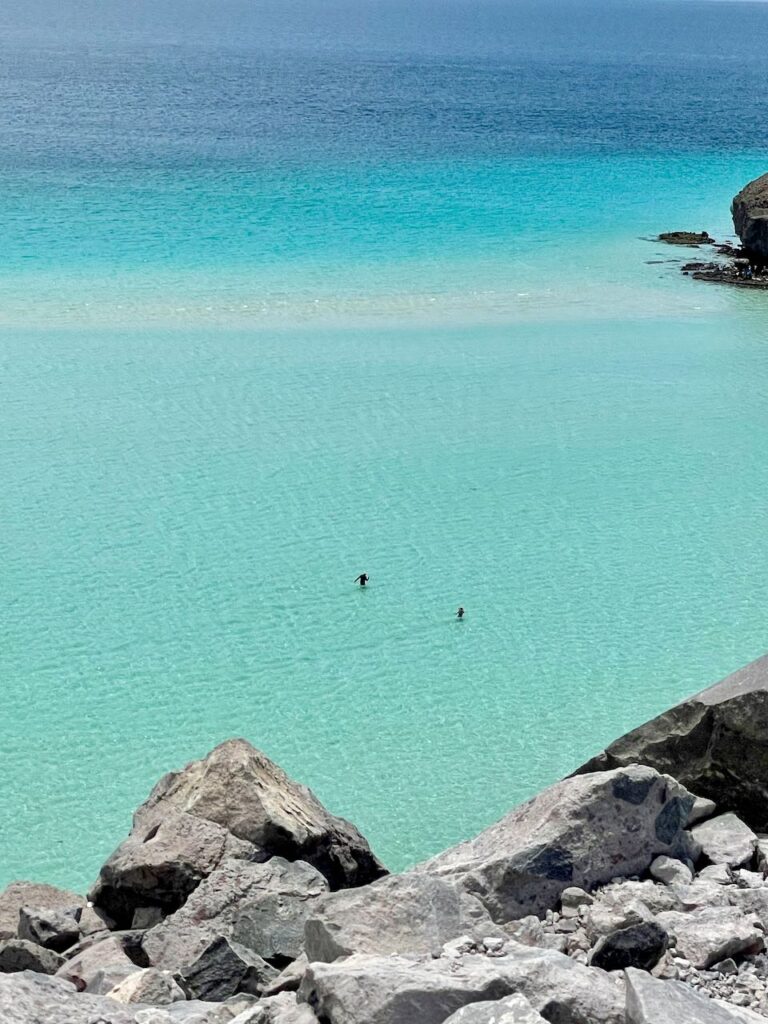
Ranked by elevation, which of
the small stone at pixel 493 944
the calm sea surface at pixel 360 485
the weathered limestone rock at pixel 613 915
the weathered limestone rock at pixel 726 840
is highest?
the calm sea surface at pixel 360 485

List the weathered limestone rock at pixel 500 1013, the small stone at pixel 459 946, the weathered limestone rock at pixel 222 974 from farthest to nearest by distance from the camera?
the weathered limestone rock at pixel 222 974
the small stone at pixel 459 946
the weathered limestone rock at pixel 500 1013

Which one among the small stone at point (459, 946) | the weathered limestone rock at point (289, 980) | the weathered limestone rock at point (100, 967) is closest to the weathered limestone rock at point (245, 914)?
the weathered limestone rock at point (100, 967)

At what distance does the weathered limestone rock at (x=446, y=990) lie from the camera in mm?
3578

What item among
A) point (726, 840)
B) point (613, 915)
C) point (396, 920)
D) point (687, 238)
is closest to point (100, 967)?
point (396, 920)

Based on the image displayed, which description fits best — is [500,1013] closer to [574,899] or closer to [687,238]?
[574,899]

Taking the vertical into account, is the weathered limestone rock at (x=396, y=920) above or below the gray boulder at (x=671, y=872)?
above

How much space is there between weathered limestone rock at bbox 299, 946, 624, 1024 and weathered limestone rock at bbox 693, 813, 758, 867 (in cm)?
131

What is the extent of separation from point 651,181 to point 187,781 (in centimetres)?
2896

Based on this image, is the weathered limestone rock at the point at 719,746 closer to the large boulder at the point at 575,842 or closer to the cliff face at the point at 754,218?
the large boulder at the point at 575,842

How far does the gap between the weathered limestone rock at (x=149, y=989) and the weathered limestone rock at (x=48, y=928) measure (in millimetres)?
994

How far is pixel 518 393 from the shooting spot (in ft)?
49.4

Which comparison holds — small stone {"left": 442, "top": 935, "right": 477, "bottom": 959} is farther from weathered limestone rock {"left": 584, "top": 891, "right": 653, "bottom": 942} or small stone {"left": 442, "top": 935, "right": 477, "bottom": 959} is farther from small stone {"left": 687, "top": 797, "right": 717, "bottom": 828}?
small stone {"left": 687, "top": 797, "right": 717, "bottom": 828}

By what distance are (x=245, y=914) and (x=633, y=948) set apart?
1.60m

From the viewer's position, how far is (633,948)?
4086mm
